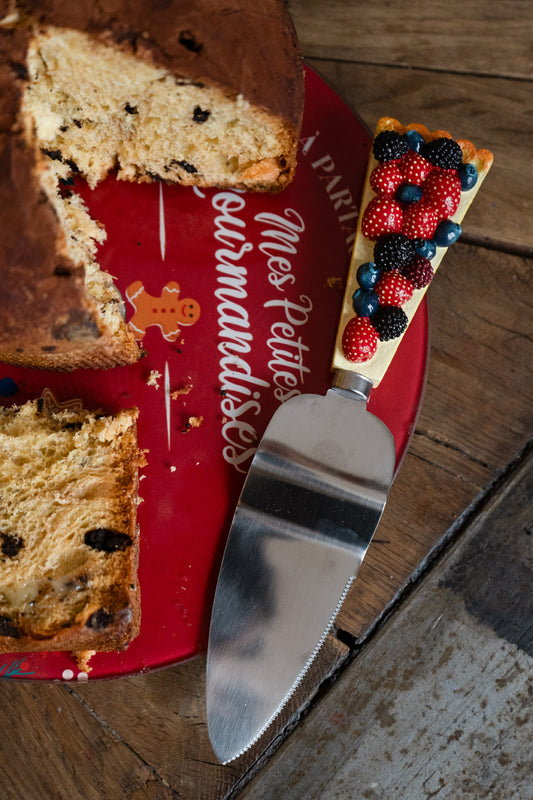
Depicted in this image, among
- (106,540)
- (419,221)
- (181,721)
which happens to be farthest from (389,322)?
(181,721)

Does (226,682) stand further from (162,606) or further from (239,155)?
(239,155)

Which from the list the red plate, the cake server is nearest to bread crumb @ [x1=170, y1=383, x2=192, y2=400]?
the red plate

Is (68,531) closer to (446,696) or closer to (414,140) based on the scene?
(446,696)

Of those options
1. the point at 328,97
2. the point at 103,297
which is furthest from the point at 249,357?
the point at 328,97

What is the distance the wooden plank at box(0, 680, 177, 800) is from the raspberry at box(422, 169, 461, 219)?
232 centimetres

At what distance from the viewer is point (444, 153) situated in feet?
6.44

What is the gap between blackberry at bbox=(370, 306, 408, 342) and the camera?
6.36 ft

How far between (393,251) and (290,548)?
1.08 metres

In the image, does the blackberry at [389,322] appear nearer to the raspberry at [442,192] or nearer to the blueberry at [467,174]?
the raspberry at [442,192]

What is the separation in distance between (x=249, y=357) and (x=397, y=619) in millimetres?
1182

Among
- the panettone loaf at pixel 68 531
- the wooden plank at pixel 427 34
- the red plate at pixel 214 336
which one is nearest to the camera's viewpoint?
the panettone loaf at pixel 68 531

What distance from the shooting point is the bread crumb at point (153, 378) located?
2.14 meters

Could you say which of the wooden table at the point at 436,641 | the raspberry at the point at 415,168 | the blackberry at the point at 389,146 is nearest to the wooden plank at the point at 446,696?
the wooden table at the point at 436,641

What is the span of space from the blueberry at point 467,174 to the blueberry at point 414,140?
166 mm
